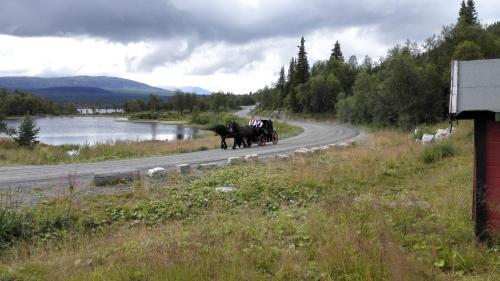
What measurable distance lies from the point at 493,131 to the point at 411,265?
3.04m

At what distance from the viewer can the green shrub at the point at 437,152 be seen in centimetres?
1711

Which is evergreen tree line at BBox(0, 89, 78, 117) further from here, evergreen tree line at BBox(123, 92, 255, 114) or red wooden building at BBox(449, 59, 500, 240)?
red wooden building at BBox(449, 59, 500, 240)

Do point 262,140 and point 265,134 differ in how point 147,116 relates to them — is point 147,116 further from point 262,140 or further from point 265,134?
point 262,140

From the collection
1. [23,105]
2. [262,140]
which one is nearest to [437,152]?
[262,140]

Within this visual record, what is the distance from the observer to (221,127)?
87.5 ft

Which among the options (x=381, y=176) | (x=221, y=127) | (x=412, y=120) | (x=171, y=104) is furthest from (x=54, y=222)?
(x=171, y=104)

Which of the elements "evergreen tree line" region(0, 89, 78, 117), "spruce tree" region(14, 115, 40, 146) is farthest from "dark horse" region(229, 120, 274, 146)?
"evergreen tree line" region(0, 89, 78, 117)

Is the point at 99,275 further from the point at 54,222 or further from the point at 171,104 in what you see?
the point at 171,104

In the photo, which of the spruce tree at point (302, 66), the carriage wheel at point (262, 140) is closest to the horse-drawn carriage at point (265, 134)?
the carriage wheel at point (262, 140)

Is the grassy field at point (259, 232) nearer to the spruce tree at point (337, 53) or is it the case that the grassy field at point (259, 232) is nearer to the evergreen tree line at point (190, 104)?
the spruce tree at point (337, 53)

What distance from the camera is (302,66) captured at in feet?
334

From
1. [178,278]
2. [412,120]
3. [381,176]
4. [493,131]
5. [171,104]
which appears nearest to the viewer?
[178,278]

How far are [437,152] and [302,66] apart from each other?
3405 inches

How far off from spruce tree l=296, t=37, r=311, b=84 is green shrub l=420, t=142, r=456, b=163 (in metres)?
83.6
